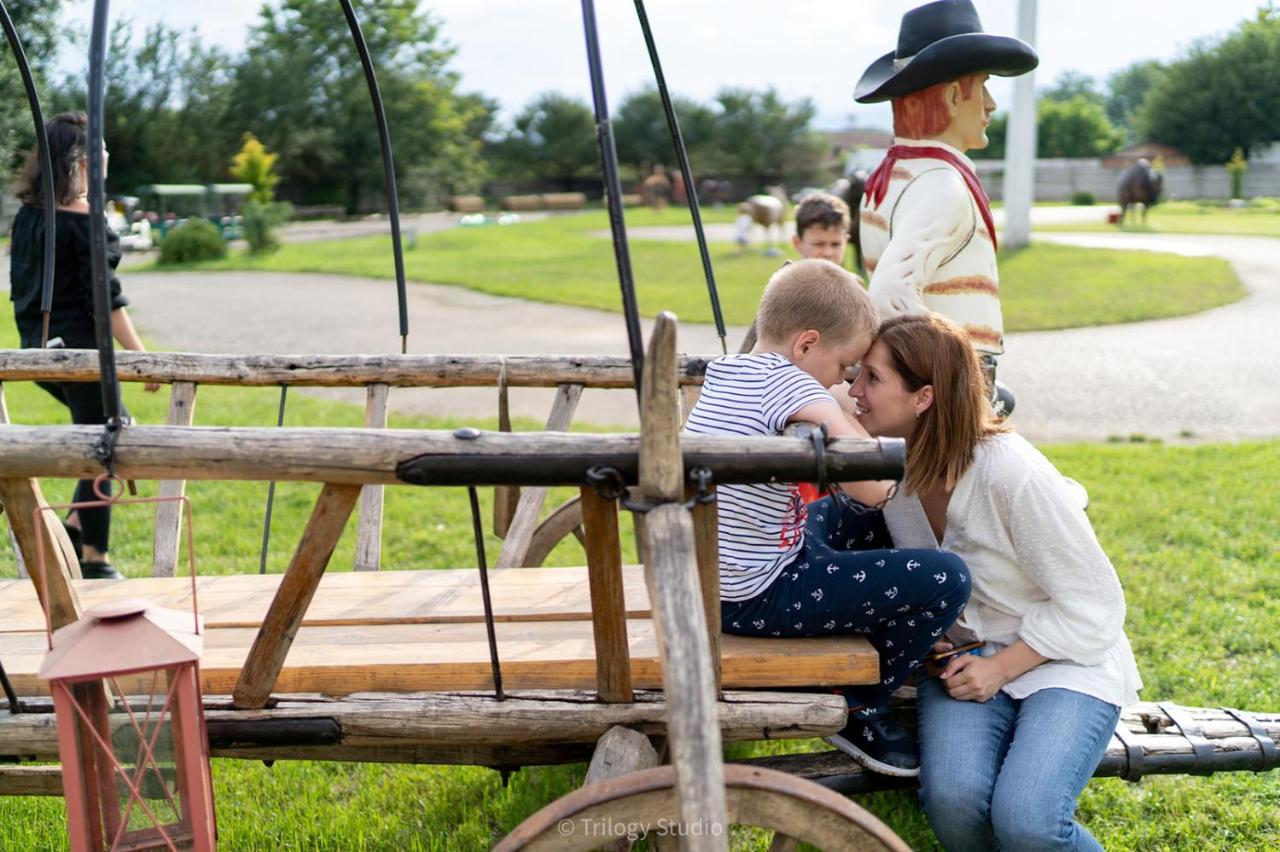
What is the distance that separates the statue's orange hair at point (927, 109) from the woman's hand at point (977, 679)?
1.44m

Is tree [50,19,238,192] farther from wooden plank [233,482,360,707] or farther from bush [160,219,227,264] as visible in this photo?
wooden plank [233,482,360,707]

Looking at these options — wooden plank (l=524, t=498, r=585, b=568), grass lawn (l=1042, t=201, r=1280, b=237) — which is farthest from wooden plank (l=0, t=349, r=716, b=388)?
grass lawn (l=1042, t=201, r=1280, b=237)

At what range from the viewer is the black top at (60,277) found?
14.2 feet

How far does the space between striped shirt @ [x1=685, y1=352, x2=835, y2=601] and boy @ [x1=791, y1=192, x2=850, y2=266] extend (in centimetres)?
230

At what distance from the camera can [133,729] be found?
6.43 ft

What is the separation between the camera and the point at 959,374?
7.84 feet

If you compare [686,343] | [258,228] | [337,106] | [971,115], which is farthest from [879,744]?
[337,106]

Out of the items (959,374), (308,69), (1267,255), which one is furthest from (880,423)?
(308,69)

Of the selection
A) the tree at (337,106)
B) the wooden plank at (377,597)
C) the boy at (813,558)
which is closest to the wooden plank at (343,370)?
the wooden plank at (377,597)

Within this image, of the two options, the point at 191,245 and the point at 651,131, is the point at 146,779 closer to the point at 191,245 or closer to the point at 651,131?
the point at 191,245

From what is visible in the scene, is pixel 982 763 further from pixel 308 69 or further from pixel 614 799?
pixel 308 69

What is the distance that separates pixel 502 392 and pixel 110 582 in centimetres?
107

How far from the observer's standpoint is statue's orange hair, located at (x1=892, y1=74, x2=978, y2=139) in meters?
3.10

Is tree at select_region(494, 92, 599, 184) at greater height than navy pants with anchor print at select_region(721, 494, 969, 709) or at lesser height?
greater
